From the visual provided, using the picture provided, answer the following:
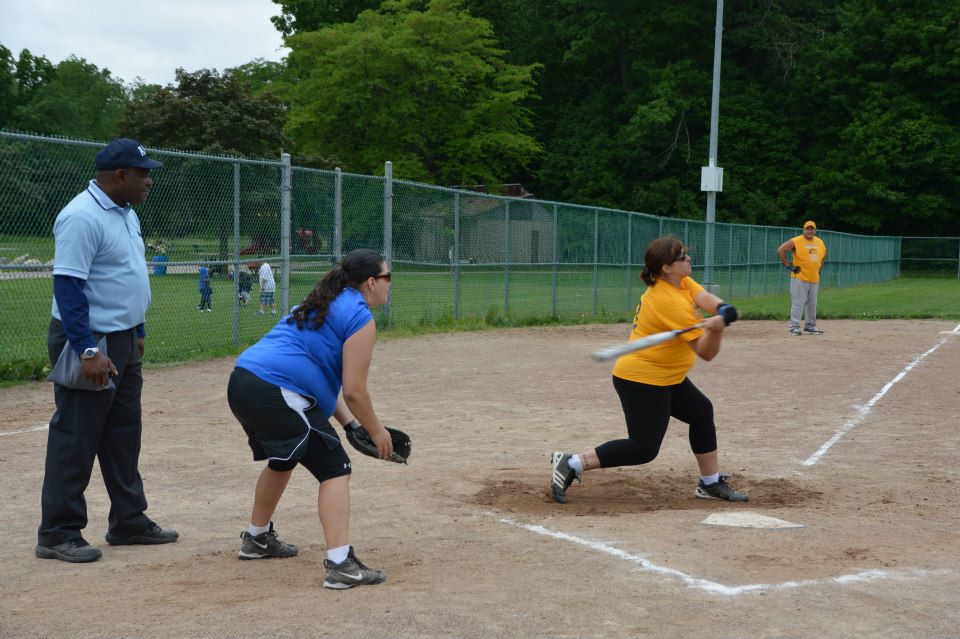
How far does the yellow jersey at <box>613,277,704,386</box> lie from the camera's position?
239 inches

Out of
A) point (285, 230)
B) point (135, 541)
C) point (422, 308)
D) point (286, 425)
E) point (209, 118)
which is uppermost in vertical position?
point (209, 118)

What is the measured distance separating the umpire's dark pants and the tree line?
38412 millimetres

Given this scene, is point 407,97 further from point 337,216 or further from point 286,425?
point 286,425

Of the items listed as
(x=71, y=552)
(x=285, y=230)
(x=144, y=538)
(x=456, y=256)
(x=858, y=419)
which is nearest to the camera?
(x=71, y=552)

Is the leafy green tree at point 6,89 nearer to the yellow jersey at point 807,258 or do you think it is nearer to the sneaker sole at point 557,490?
the yellow jersey at point 807,258

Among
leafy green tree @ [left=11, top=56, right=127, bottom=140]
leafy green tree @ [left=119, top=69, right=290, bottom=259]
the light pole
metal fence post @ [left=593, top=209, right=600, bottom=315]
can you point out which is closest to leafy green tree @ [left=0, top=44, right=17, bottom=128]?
leafy green tree @ [left=11, top=56, right=127, bottom=140]

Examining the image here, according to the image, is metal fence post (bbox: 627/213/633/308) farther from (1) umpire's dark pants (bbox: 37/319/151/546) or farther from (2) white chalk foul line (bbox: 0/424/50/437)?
(1) umpire's dark pants (bbox: 37/319/151/546)

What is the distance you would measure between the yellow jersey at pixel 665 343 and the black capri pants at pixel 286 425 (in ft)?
7.21

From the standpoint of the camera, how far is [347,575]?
449cm

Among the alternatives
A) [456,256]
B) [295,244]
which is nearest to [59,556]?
[295,244]

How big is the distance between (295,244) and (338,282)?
10.2 metres

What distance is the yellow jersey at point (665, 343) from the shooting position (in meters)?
6.06

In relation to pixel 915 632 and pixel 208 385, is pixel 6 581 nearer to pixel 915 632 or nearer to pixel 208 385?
pixel 915 632

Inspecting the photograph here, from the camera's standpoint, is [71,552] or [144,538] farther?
[144,538]
